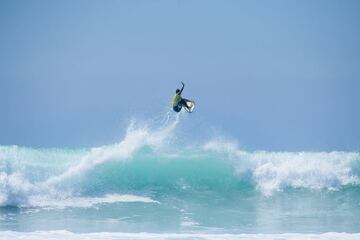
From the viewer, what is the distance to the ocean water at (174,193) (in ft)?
38.6

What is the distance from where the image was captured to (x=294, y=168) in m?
17.3

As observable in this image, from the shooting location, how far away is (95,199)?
14.7 meters

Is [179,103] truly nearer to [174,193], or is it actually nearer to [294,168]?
[174,193]

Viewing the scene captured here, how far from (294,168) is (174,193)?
12.6ft

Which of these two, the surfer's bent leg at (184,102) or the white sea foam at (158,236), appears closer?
the white sea foam at (158,236)

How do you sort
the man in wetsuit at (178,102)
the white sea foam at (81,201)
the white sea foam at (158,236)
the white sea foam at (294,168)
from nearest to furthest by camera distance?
the white sea foam at (158,236) → the man in wetsuit at (178,102) → the white sea foam at (81,201) → the white sea foam at (294,168)

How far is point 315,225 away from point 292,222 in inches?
19.9

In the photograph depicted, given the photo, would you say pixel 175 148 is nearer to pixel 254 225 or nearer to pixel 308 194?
pixel 308 194

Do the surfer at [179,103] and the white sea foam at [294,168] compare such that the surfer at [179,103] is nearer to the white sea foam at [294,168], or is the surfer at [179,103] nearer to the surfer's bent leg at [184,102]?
the surfer's bent leg at [184,102]

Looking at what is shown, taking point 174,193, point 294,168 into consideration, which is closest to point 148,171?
point 174,193

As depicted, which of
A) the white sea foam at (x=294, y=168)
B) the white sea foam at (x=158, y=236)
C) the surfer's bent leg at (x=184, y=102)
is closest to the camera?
the white sea foam at (x=158, y=236)

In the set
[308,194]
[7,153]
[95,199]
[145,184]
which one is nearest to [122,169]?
[145,184]

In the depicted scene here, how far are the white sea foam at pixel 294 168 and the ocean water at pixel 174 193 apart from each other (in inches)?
1.1

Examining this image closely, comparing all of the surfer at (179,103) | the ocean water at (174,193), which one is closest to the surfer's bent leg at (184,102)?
the surfer at (179,103)
